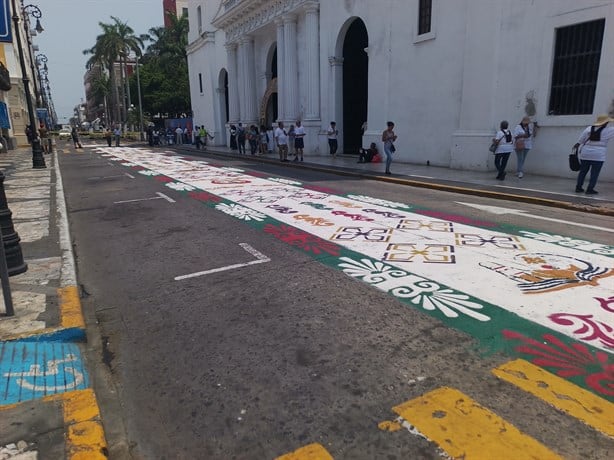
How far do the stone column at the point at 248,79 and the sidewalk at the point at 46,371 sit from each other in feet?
94.0

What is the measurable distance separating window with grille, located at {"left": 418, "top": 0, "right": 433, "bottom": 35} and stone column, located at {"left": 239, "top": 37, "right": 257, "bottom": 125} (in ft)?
56.5

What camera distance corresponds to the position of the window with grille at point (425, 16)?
17.2 metres

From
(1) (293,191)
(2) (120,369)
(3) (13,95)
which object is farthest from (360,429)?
(3) (13,95)

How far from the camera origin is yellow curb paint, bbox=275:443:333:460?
2.45m

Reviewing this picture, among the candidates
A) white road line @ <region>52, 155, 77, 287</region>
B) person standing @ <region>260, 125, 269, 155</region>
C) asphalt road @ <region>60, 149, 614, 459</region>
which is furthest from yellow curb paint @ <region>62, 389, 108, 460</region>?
person standing @ <region>260, 125, 269, 155</region>

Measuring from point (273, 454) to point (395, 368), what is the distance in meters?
1.17

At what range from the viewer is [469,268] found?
5.35 metres

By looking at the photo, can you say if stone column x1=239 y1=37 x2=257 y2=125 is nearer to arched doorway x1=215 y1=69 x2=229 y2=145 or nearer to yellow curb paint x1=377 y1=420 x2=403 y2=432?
arched doorway x1=215 y1=69 x2=229 y2=145

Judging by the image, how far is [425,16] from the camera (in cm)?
1748

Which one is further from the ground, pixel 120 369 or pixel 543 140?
pixel 543 140

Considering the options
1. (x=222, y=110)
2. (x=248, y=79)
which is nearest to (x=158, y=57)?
(x=222, y=110)

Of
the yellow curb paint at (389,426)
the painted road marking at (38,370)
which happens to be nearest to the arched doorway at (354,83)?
the painted road marking at (38,370)

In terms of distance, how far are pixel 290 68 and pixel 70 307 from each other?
77.8 ft

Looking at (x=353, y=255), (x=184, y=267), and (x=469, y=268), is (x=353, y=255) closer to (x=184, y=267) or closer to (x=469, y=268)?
(x=469, y=268)
